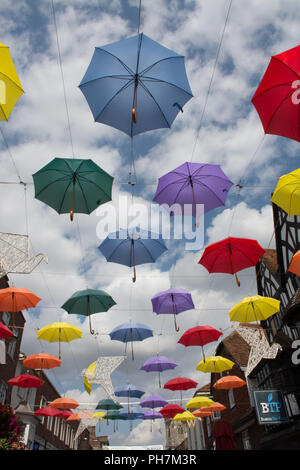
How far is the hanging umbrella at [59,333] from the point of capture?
13023mm

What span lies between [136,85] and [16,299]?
26.2 ft

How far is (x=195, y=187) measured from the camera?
9.43 m

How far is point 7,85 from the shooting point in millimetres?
5816

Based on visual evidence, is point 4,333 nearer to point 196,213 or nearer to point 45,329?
point 45,329

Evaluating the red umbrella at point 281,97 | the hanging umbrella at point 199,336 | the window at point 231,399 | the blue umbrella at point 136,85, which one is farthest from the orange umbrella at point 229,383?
the blue umbrella at point 136,85

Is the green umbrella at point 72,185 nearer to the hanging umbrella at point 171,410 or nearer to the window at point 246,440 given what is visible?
the hanging umbrella at point 171,410

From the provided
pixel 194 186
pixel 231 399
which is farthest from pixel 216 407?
pixel 194 186

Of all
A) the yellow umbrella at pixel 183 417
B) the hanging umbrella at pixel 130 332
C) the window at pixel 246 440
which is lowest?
the window at pixel 246 440

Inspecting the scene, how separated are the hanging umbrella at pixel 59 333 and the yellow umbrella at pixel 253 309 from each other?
20.7ft

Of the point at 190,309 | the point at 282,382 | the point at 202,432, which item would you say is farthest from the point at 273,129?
the point at 202,432

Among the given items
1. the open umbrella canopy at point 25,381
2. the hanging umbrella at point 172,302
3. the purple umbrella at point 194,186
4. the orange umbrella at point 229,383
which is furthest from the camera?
the orange umbrella at point 229,383

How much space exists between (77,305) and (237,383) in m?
10.1

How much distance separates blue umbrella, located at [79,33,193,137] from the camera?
6.42m

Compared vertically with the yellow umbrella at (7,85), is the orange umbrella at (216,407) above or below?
below
